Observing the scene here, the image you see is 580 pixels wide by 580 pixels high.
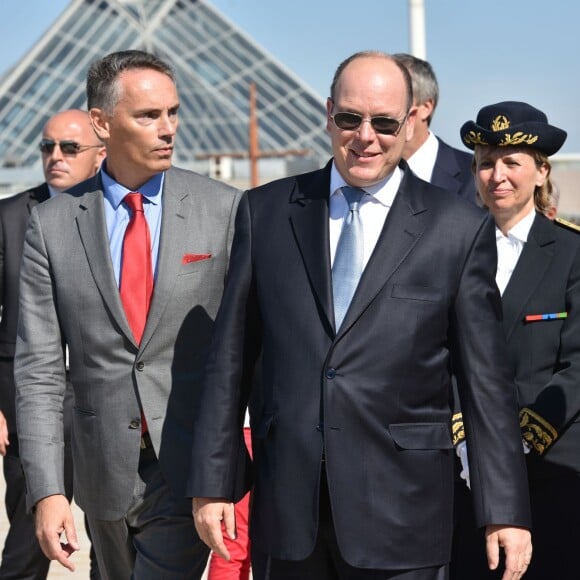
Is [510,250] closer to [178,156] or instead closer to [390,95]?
[390,95]

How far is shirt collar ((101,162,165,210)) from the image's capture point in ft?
12.4

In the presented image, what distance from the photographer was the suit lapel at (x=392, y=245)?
10.3 ft

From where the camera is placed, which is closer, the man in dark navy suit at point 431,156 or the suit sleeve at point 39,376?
the suit sleeve at point 39,376

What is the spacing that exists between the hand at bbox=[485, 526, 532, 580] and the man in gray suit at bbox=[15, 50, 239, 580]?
860 mm

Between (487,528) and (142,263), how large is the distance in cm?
115

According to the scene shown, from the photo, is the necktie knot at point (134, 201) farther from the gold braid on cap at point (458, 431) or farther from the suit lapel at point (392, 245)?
the gold braid on cap at point (458, 431)

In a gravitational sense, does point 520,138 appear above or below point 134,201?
above

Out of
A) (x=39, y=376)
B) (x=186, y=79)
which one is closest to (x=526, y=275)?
(x=39, y=376)

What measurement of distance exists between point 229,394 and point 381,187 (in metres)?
0.61

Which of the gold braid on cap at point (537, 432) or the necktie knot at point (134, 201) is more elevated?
the necktie knot at point (134, 201)

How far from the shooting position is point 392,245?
318 cm

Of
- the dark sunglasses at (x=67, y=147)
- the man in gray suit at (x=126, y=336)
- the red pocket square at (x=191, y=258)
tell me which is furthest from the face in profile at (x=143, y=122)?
the dark sunglasses at (x=67, y=147)

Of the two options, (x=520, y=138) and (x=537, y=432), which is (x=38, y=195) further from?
(x=537, y=432)

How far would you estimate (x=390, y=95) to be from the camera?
321 centimetres
